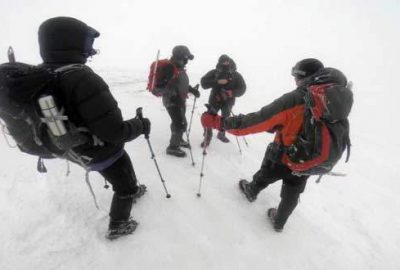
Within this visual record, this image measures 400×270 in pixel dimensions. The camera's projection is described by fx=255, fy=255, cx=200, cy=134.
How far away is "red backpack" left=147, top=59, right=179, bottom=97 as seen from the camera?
19.6ft

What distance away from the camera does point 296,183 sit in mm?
4328

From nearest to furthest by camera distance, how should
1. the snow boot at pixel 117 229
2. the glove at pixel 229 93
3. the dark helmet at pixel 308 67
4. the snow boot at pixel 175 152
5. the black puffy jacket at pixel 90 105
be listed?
the black puffy jacket at pixel 90 105 < the dark helmet at pixel 308 67 < the snow boot at pixel 117 229 < the snow boot at pixel 175 152 < the glove at pixel 229 93

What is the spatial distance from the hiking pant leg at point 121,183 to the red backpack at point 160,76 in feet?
8.96

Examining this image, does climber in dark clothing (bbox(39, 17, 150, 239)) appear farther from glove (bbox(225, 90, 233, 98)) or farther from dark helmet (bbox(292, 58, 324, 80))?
glove (bbox(225, 90, 233, 98))

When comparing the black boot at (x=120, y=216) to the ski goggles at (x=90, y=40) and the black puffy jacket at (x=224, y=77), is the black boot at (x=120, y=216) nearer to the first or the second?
the ski goggles at (x=90, y=40)

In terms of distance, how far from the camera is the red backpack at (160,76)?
597 centimetres

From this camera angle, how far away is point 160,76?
6.02m

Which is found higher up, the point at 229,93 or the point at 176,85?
the point at 176,85

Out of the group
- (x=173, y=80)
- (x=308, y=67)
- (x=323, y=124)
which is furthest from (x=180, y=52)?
(x=323, y=124)

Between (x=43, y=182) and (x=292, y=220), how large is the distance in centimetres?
498

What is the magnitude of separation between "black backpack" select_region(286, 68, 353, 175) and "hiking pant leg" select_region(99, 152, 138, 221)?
7.99 ft

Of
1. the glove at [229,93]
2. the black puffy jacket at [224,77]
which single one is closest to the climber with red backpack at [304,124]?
the glove at [229,93]

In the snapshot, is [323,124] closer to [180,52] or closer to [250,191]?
[250,191]

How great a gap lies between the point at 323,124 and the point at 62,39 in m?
3.33
